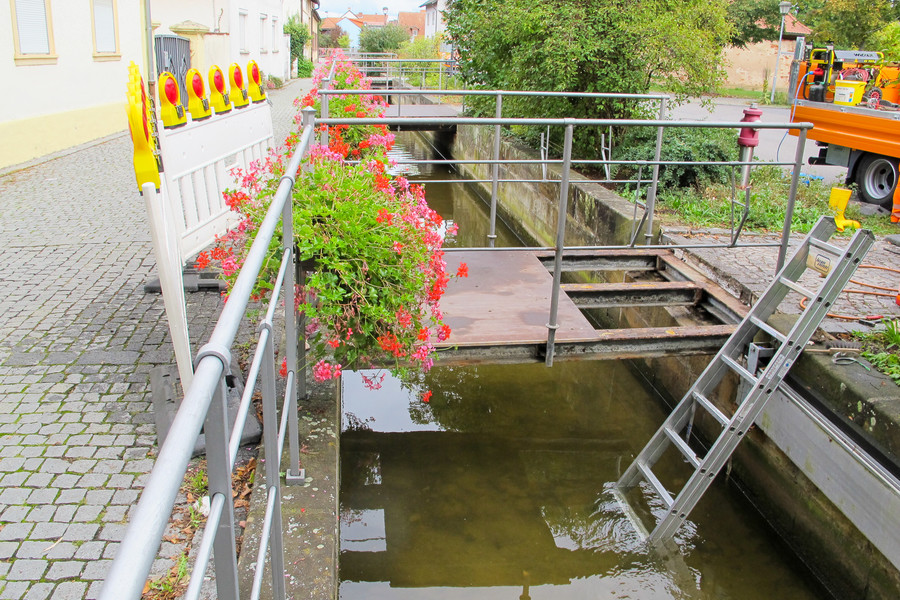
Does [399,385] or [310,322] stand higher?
[310,322]

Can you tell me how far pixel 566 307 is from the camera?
16.5 feet

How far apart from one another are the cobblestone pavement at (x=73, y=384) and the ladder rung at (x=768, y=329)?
334cm

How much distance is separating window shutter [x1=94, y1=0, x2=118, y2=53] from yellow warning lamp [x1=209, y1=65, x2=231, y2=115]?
10197 mm

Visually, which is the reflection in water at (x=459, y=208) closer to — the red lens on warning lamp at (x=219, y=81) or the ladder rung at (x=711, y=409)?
the red lens on warning lamp at (x=219, y=81)

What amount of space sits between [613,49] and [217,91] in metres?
5.19

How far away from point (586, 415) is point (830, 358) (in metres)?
2.04

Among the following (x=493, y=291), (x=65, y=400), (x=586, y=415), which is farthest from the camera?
(x=586, y=415)

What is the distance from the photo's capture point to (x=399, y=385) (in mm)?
6391

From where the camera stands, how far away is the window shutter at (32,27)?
12023 mm

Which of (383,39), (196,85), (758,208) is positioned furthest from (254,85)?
(383,39)

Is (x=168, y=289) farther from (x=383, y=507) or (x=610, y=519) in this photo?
(x=610, y=519)

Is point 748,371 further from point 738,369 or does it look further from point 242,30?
point 242,30

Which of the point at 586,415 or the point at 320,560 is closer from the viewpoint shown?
the point at 320,560

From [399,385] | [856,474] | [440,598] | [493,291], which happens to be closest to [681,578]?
[856,474]
